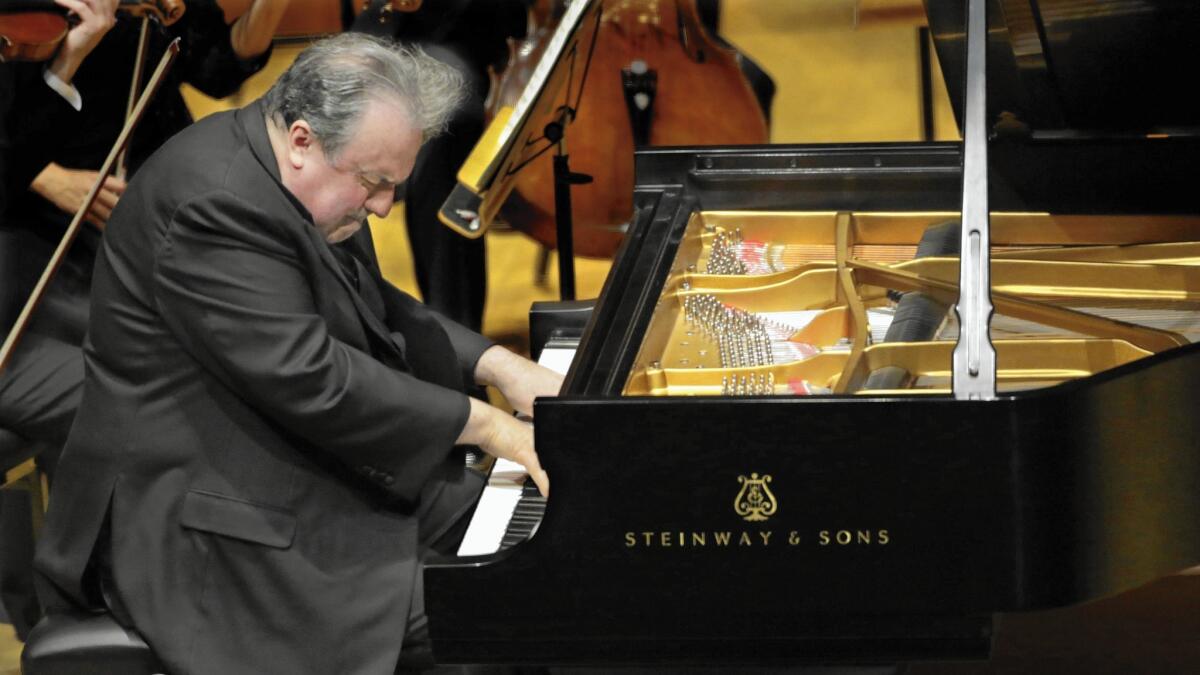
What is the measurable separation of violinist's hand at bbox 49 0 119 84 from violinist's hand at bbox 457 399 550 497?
165 centimetres

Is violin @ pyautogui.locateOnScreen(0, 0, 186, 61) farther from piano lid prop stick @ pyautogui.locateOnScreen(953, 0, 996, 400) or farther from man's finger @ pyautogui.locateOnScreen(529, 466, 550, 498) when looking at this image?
piano lid prop stick @ pyautogui.locateOnScreen(953, 0, 996, 400)

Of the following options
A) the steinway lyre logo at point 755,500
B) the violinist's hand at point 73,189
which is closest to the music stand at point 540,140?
the violinist's hand at point 73,189

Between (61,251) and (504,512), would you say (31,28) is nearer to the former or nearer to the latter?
(61,251)

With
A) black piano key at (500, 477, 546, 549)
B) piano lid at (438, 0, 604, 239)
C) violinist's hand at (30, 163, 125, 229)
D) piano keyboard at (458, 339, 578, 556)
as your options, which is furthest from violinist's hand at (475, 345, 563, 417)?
violinist's hand at (30, 163, 125, 229)

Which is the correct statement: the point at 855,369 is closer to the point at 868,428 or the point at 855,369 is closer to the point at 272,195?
the point at 868,428

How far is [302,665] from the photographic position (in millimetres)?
2555

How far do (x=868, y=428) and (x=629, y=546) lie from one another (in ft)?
1.18

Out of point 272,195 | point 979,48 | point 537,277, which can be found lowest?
point 537,277

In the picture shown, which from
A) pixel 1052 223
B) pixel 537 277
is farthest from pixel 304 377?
pixel 537 277

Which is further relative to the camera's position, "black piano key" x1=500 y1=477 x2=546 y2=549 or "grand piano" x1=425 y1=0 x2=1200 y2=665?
"black piano key" x1=500 y1=477 x2=546 y2=549

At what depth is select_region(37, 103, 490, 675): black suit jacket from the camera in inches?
97.3

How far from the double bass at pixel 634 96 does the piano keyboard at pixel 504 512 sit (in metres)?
2.06

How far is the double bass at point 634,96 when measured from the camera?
462cm

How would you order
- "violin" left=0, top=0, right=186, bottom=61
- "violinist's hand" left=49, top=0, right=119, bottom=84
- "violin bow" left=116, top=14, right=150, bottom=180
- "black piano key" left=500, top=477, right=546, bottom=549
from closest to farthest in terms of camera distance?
"black piano key" left=500, top=477, right=546, bottom=549
"violin" left=0, top=0, right=186, bottom=61
"violinist's hand" left=49, top=0, right=119, bottom=84
"violin bow" left=116, top=14, right=150, bottom=180
